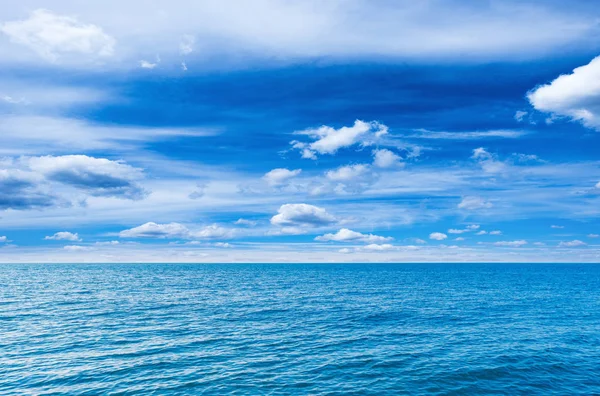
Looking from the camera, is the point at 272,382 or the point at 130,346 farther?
the point at 130,346

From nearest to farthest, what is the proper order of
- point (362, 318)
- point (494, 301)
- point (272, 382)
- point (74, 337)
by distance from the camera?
1. point (272, 382)
2. point (74, 337)
3. point (362, 318)
4. point (494, 301)

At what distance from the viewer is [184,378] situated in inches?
1163

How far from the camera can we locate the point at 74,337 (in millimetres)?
42781

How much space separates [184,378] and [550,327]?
50.1 m

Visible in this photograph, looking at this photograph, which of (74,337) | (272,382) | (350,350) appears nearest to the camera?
(272,382)

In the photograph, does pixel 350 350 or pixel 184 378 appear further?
pixel 350 350

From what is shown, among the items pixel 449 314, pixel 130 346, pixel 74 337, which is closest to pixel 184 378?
pixel 130 346

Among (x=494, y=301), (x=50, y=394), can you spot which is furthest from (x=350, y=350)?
(x=494, y=301)

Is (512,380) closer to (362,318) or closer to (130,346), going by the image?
(362,318)

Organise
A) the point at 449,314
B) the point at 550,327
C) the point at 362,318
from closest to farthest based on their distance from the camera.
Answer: the point at 550,327 → the point at 362,318 → the point at 449,314

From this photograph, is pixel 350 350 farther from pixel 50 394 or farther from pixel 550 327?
pixel 550 327

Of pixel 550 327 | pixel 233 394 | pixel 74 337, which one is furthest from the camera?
pixel 550 327

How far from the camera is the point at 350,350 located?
124 ft

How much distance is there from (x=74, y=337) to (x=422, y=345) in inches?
1620
